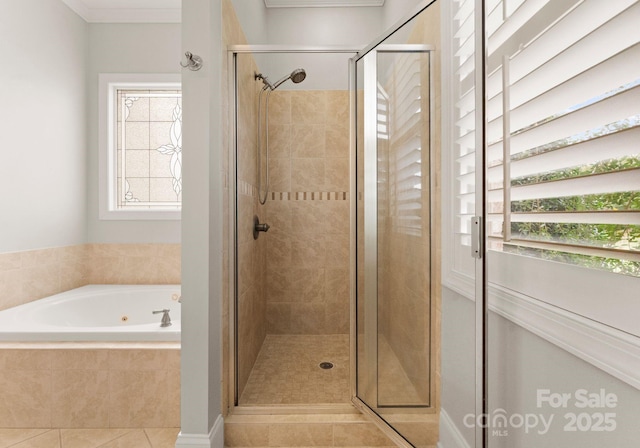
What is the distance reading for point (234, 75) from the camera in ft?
5.83

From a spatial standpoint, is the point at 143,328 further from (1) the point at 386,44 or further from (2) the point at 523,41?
(2) the point at 523,41

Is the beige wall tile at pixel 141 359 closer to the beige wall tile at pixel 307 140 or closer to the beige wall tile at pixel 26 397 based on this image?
the beige wall tile at pixel 26 397

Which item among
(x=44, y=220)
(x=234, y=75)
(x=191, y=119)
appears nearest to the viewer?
(x=191, y=119)

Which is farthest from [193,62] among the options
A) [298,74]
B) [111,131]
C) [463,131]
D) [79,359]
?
[111,131]

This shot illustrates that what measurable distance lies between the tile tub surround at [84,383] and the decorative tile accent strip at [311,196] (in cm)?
151

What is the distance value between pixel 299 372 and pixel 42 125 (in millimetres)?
2411

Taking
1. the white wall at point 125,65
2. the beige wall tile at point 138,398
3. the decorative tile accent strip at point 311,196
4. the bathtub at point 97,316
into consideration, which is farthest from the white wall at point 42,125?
the decorative tile accent strip at point 311,196

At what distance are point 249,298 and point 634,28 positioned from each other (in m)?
2.05

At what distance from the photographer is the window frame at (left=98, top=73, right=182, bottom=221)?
9.41 feet

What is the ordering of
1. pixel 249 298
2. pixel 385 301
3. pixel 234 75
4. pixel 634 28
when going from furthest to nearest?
pixel 249 298
pixel 234 75
pixel 385 301
pixel 634 28

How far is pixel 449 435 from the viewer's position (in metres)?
1.33

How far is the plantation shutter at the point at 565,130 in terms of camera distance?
61 centimetres

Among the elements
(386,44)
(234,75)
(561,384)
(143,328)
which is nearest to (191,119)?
(234,75)

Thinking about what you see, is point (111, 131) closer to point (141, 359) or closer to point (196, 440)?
point (141, 359)
